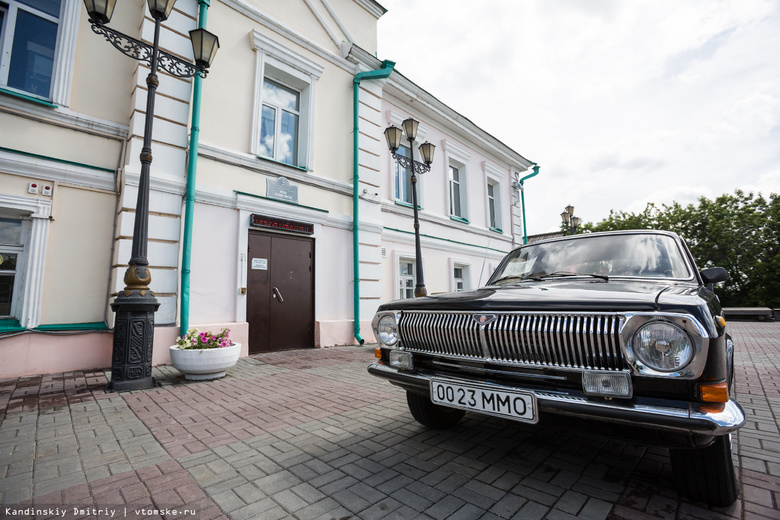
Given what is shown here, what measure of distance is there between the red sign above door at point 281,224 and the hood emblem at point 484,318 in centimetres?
568

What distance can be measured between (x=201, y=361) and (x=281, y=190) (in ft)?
12.8

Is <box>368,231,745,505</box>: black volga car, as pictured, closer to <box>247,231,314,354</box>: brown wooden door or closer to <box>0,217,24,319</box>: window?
<box>247,231,314,354</box>: brown wooden door

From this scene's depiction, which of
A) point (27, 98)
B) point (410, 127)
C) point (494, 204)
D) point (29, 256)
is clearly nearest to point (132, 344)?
point (29, 256)

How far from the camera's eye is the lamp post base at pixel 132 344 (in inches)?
161

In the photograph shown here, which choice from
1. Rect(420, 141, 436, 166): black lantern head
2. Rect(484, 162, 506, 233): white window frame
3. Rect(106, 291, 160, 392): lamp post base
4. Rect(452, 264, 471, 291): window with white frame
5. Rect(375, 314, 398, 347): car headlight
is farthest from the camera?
Rect(484, 162, 506, 233): white window frame

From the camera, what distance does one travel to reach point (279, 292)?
704 centimetres

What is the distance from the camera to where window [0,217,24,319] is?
493cm

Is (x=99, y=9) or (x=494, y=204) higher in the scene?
(x=494, y=204)

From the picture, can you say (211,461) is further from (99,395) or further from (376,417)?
(99,395)

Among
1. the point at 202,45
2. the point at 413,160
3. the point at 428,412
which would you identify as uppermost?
the point at 202,45

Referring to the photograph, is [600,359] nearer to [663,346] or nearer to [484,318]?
[663,346]

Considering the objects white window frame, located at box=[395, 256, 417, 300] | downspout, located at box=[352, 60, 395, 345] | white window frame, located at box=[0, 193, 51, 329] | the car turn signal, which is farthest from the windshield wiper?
white window frame, located at box=[395, 256, 417, 300]

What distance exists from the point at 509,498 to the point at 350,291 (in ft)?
21.5

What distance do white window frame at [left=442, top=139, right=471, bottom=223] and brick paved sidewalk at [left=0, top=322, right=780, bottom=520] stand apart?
940cm
